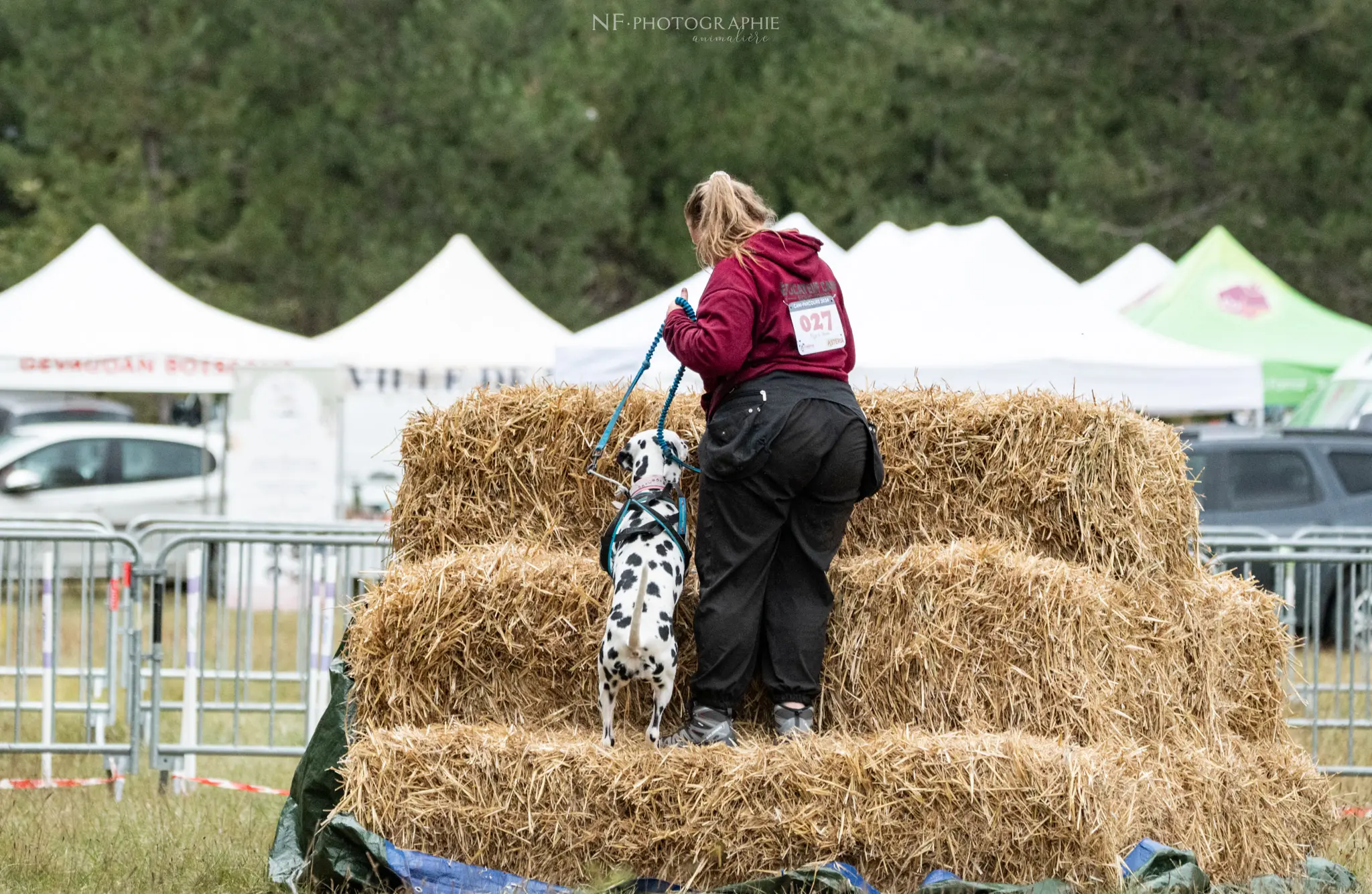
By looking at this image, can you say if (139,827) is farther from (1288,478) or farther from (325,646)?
(1288,478)

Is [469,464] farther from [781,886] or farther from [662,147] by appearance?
[662,147]

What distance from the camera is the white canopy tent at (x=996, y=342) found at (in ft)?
36.6

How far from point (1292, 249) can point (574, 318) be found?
12162 mm

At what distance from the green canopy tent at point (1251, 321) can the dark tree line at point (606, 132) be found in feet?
27.5

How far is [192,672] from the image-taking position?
24.2 feet

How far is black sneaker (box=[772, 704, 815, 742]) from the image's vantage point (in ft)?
15.7

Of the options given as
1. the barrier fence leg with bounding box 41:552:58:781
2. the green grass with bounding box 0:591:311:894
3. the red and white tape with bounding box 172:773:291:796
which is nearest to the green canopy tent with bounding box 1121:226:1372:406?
the green grass with bounding box 0:591:311:894

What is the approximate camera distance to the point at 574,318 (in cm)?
2869

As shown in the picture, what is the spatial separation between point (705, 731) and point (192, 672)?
3520mm

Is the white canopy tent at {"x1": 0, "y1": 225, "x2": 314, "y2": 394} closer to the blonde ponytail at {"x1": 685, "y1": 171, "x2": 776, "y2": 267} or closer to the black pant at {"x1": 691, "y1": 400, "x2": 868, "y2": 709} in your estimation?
the blonde ponytail at {"x1": 685, "y1": 171, "x2": 776, "y2": 267}

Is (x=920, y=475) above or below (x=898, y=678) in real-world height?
above

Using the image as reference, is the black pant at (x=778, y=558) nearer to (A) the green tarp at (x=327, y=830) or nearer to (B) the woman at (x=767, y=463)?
(B) the woman at (x=767, y=463)

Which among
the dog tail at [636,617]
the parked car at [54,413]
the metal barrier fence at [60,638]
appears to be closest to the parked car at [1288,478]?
the metal barrier fence at [60,638]

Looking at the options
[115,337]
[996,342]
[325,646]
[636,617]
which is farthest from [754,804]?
[115,337]
